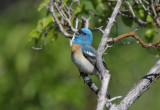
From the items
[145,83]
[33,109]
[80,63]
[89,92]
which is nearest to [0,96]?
[33,109]

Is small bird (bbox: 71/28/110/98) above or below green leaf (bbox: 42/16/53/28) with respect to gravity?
below

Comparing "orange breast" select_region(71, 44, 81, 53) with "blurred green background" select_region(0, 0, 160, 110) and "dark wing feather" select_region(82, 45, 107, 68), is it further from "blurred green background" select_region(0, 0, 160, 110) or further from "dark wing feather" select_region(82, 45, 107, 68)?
"blurred green background" select_region(0, 0, 160, 110)

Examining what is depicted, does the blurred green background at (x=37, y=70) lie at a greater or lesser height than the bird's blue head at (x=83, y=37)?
lesser

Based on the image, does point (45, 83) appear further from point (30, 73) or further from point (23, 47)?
point (23, 47)

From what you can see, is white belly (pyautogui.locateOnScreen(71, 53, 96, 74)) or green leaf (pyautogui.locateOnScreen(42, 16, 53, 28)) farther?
white belly (pyautogui.locateOnScreen(71, 53, 96, 74))

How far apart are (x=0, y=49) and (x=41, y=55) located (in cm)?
89

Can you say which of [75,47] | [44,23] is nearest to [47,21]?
[44,23]

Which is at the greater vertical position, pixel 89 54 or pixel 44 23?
pixel 44 23

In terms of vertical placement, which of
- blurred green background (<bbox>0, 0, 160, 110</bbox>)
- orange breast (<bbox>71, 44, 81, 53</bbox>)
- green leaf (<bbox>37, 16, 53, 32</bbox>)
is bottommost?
blurred green background (<bbox>0, 0, 160, 110</bbox>)

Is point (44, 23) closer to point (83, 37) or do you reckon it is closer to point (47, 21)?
point (47, 21)

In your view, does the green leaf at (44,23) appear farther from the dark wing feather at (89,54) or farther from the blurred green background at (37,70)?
the blurred green background at (37,70)

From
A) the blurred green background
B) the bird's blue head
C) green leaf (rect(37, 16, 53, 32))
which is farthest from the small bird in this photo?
the blurred green background

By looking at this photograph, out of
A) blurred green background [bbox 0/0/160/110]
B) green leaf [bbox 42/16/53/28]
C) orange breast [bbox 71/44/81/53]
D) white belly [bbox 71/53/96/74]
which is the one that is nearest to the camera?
green leaf [bbox 42/16/53/28]

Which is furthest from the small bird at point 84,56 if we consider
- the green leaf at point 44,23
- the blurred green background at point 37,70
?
the blurred green background at point 37,70
